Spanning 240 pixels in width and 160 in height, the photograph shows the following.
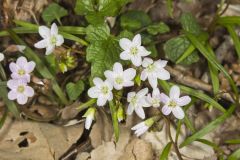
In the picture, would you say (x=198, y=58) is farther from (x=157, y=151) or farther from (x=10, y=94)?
(x=10, y=94)

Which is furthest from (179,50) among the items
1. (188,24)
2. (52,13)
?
(52,13)

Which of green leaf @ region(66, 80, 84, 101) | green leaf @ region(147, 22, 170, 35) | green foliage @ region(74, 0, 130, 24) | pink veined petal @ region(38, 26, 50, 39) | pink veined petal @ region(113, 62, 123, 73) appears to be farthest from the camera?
green leaf @ region(147, 22, 170, 35)

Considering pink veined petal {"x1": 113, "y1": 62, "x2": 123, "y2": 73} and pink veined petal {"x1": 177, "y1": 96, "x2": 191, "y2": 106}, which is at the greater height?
pink veined petal {"x1": 113, "y1": 62, "x2": 123, "y2": 73}

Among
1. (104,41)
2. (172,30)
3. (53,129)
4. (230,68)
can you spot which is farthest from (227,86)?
(53,129)

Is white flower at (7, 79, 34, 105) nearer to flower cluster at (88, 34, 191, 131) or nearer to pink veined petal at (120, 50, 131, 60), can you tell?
flower cluster at (88, 34, 191, 131)

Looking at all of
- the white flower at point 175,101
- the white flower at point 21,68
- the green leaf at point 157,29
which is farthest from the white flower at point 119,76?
the green leaf at point 157,29

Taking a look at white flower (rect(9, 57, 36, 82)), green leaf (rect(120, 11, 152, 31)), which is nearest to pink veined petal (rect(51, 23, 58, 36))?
white flower (rect(9, 57, 36, 82))

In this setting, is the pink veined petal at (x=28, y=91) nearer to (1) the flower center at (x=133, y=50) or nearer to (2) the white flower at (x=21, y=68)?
(2) the white flower at (x=21, y=68)
